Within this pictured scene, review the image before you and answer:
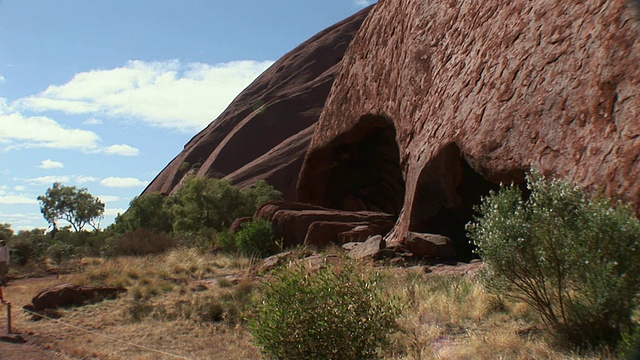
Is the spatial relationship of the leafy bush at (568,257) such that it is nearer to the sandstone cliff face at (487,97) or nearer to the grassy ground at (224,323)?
the grassy ground at (224,323)

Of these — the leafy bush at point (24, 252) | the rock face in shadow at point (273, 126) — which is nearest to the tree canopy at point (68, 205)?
the rock face in shadow at point (273, 126)

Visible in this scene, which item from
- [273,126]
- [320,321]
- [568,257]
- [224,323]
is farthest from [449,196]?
[273,126]

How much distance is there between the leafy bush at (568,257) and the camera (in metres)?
6.54

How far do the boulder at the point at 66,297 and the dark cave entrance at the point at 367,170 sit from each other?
11106 mm

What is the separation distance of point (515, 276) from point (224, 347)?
5097mm

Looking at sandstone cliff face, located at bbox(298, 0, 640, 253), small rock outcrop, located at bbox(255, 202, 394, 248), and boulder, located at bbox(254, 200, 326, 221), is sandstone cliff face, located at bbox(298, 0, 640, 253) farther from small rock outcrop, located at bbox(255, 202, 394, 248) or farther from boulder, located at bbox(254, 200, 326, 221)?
boulder, located at bbox(254, 200, 326, 221)

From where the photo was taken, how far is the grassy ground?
7.78 meters

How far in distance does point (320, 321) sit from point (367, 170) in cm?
2119

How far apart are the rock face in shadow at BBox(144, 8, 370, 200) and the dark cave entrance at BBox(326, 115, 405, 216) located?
20870 millimetres

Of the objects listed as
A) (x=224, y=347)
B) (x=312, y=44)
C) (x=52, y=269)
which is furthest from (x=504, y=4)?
(x=312, y=44)

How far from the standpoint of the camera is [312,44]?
230 feet

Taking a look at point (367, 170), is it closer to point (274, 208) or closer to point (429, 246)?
point (274, 208)

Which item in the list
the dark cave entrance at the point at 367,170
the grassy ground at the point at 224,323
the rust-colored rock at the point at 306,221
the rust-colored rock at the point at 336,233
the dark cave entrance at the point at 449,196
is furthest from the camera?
the dark cave entrance at the point at 367,170

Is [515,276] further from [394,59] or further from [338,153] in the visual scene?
[338,153]
